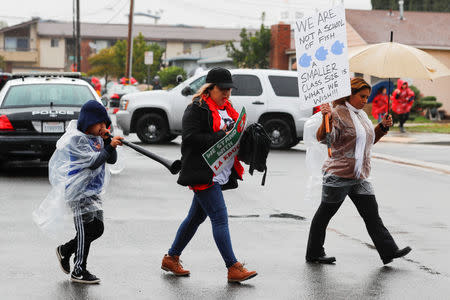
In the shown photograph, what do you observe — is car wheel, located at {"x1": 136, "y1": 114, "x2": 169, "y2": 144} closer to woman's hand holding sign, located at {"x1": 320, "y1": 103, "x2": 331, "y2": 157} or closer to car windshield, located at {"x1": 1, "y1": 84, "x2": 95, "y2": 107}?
car windshield, located at {"x1": 1, "y1": 84, "x2": 95, "y2": 107}

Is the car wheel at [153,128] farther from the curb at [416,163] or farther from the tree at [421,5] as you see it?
the tree at [421,5]

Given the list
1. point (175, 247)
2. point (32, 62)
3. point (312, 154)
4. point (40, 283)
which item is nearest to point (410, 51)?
point (312, 154)

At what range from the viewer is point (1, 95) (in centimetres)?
1385

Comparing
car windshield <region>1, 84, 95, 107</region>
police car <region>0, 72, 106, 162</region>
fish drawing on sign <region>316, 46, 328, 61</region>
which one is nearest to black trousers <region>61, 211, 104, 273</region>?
fish drawing on sign <region>316, 46, 328, 61</region>

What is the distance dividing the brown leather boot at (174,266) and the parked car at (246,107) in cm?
1305

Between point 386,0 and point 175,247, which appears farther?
point 386,0

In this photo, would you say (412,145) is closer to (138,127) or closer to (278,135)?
(278,135)

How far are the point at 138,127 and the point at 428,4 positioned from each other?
48.6 m

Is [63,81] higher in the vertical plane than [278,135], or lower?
higher

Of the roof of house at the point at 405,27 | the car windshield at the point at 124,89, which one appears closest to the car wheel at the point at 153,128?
the roof of house at the point at 405,27

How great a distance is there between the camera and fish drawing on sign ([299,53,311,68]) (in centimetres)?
749

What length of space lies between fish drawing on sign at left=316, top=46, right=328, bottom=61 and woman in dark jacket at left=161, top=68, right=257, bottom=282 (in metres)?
1.16

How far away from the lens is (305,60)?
24.6 feet

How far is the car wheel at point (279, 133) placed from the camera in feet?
66.5
